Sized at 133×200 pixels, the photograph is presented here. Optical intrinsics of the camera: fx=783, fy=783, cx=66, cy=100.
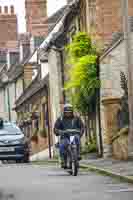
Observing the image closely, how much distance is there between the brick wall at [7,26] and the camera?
221ft

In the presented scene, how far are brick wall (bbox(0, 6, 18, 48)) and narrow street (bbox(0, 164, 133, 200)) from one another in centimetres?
5067

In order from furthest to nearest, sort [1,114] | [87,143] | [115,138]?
[1,114] < [87,143] < [115,138]

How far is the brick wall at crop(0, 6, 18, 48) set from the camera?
67.4 meters

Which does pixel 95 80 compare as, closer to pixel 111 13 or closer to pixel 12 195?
pixel 111 13

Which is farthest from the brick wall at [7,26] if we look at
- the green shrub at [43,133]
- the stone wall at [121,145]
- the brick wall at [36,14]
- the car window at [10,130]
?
the stone wall at [121,145]

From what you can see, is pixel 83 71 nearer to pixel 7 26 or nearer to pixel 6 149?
pixel 6 149

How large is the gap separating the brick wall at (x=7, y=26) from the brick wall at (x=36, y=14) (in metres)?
12.9

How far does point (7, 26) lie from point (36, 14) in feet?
46.0

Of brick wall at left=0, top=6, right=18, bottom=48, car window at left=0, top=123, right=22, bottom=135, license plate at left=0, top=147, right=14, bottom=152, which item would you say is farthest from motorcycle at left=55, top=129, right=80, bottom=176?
brick wall at left=0, top=6, right=18, bottom=48

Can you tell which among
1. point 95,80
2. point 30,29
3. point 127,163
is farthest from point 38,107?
point 127,163

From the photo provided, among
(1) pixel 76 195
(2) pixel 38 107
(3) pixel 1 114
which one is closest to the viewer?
(1) pixel 76 195

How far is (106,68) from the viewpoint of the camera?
24656 millimetres

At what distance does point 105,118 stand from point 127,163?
15.7 feet

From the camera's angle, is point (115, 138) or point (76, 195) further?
point (115, 138)
